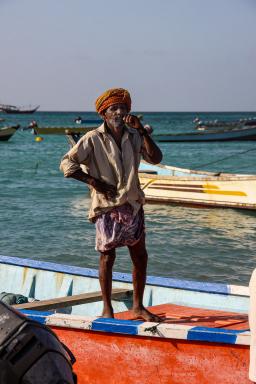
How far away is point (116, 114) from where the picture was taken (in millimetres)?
4375

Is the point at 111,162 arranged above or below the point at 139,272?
above

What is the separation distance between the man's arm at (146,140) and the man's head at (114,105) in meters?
0.05

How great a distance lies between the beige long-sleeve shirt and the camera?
4383mm

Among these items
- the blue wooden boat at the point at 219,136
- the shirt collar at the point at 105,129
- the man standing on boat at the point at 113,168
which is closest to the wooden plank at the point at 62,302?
the man standing on boat at the point at 113,168

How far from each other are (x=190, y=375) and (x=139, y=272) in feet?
2.52

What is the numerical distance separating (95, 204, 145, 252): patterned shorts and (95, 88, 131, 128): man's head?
1.80ft

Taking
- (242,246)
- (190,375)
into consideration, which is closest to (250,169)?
(242,246)

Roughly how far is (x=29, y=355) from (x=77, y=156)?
6.07 ft

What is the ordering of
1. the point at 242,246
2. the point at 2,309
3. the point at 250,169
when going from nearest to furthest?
the point at 2,309 < the point at 242,246 < the point at 250,169

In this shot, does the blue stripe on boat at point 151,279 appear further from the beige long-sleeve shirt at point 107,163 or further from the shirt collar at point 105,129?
the shirt collar at point 105,129

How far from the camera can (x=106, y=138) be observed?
4398mm

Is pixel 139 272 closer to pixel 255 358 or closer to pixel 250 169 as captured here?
pixel 255 358

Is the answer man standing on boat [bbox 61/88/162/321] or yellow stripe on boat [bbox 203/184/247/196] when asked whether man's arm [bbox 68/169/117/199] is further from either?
yellow stripe on boat [bbox 203/184/247/196]

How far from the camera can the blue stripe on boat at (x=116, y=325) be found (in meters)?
4.21
